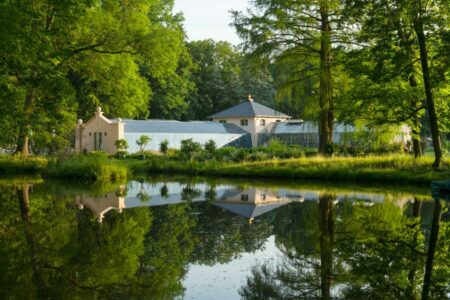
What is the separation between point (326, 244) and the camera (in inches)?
313

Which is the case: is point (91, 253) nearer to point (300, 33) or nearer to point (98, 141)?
point (300, 33)

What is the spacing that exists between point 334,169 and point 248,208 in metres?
9.05

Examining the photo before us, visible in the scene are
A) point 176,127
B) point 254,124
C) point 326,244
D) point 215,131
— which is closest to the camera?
point 326,244

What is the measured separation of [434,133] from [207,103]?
4163 cm

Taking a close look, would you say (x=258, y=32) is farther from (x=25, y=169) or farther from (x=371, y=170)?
(x=25, y=169)

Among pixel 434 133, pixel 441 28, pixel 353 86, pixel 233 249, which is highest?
pixel 441 28

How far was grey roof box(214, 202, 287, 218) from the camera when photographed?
12.1 meters

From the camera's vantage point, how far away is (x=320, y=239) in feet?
27.6

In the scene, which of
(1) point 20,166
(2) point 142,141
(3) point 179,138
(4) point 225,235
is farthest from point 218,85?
(4) point 225,235

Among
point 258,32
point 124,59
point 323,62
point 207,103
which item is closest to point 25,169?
point 124,59

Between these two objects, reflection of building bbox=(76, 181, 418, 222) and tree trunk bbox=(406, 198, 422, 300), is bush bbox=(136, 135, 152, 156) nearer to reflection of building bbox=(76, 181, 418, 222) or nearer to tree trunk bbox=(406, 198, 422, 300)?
reflection of building bbox=(76, 181, 418, 222)

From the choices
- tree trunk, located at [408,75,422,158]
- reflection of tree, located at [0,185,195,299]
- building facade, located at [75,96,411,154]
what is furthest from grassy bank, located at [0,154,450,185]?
building facade, located at [75,96,411,154]

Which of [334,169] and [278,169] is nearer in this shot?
[334,169]

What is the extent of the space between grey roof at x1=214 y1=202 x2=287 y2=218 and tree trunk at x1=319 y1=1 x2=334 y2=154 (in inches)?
425
